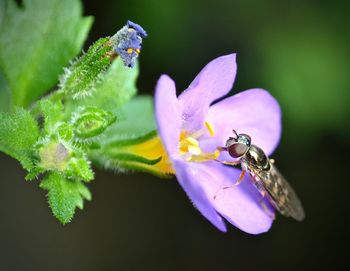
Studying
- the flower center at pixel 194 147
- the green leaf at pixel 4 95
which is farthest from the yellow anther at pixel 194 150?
the green leaf at pixel 4 95

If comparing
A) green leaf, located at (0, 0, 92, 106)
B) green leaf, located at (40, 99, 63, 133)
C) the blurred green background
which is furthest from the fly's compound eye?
the blurred green background

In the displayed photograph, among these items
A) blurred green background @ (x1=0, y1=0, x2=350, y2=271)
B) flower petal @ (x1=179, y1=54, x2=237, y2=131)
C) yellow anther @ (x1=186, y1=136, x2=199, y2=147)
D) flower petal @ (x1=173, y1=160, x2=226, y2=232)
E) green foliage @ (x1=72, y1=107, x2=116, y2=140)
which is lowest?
flower petal @ (x1=173, y1=160, x2=226, y2=232)

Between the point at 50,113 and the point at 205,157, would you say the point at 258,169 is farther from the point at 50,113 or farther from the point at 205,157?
the point at 50,113

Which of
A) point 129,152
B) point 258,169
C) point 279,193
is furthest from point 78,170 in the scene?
point 279,193

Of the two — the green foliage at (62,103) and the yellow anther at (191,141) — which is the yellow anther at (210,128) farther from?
the green foliage at (62,103)

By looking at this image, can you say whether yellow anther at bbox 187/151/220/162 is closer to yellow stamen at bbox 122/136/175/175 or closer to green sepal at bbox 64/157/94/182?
yellow stamen at bbox 122/136/175/175

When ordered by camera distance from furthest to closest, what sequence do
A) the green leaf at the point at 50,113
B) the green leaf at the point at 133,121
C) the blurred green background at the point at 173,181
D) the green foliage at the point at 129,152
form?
the blurred green background at the point at 173,181, the green leaf at the point at 133,121, the green foliage at the point at 129,152, the green leaf at the point at 50,113
